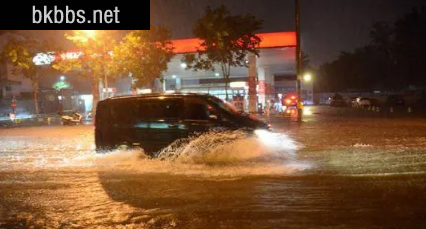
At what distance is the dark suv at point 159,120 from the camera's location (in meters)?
10.6

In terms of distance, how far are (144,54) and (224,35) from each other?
5893 millimetres

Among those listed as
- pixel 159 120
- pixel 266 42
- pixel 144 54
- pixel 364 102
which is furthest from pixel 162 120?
pixel 364 102

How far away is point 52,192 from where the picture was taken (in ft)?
25.7

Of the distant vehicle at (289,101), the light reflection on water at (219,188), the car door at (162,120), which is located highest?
the distant vehicle at (289,101)

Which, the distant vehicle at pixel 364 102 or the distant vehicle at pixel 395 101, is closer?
the distant vehicle at pixel 395 101

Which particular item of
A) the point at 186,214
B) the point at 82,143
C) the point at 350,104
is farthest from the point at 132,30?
the point at 350,104

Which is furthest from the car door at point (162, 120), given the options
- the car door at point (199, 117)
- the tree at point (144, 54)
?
the tree at point (144, 54)

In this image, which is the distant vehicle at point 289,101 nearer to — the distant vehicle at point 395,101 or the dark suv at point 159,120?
the distant vehicle at point 395,101

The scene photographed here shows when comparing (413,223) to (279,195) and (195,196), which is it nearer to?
(279,195)

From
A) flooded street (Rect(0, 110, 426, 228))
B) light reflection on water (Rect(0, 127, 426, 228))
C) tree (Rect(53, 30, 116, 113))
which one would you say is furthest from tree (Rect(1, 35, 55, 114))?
light reflection on water (Rect(0, 127, 426, 228))

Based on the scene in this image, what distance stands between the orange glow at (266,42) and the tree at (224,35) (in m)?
0.96

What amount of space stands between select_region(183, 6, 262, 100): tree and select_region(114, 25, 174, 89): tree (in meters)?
3.36

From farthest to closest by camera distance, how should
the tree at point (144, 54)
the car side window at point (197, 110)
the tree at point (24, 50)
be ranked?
the tree at point (24, 50)
the tree at point (144, 54)
the car side window at point (197, 110)

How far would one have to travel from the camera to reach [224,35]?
94.0 ft
